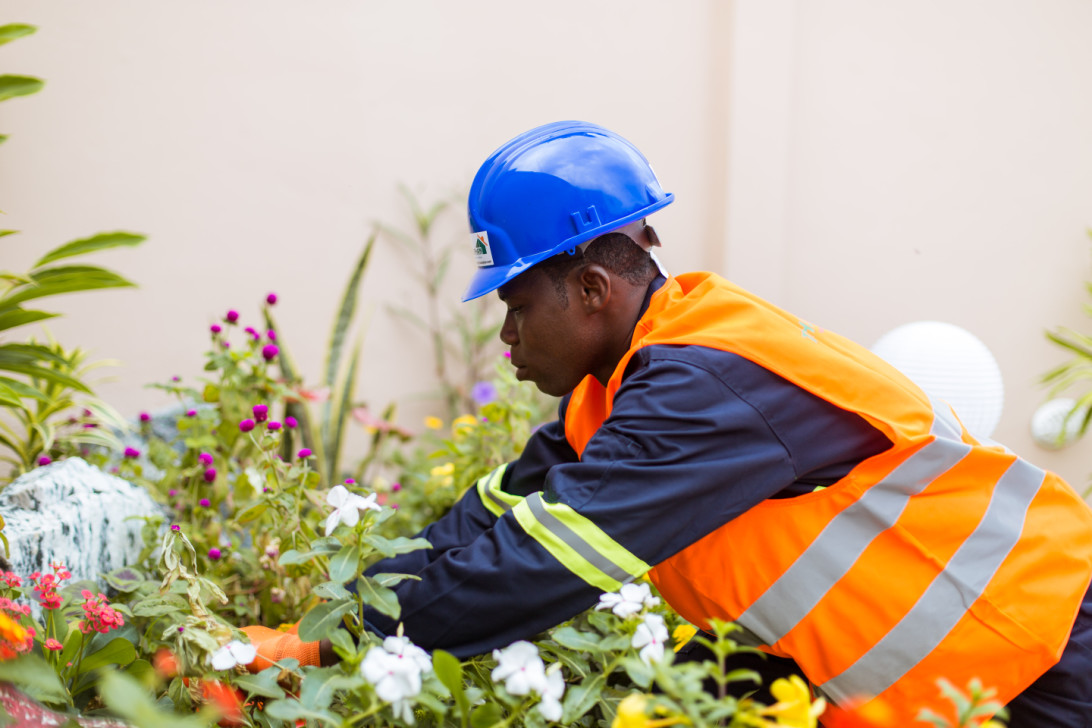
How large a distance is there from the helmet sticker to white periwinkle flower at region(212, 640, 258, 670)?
76 centimetres

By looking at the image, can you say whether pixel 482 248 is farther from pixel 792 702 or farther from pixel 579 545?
pixel 792 702

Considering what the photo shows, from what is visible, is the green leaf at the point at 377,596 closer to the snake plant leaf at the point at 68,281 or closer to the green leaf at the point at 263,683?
the green leaf at the point at 263,683

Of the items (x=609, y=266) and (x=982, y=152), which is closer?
(x=609, y=266)

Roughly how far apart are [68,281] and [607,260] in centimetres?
139

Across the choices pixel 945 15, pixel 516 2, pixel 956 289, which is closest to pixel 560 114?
pixel 516 2

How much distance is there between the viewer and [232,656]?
1055 millimetres

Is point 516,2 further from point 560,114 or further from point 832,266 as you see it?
point 832,266

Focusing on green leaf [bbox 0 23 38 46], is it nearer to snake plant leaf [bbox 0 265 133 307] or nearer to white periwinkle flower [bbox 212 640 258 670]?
snake plant leaf [bbox 0 265 133 307]

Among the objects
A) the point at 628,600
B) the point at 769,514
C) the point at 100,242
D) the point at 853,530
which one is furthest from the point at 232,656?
the point at 100,242

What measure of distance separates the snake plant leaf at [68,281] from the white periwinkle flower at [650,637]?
157 centimetres

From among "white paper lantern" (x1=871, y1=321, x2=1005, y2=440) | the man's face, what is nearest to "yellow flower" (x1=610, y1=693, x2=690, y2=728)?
the man's face

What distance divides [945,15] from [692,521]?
3179mm

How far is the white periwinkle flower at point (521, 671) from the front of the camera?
2.97 ft

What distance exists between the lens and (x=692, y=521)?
1.21m
